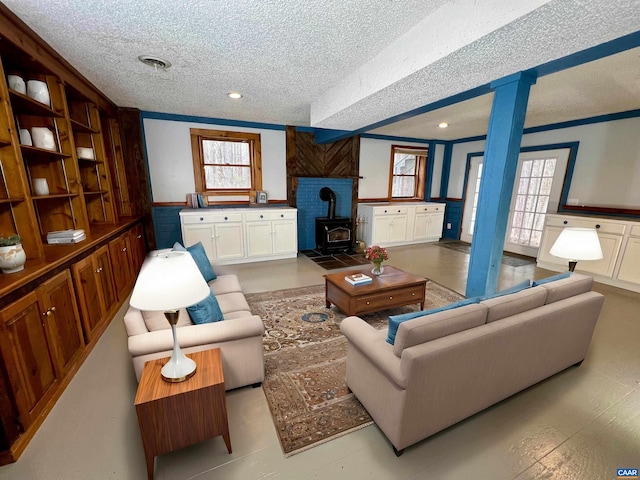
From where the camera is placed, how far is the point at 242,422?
5.46ft

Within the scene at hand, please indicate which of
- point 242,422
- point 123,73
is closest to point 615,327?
point 242,422

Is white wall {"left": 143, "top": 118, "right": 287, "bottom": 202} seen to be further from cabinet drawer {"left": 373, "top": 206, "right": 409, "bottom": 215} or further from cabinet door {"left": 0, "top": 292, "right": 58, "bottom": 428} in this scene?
cabinet door {"left": 0, "top": 292, "right": 58, "bottom": 428}

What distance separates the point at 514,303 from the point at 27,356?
2.91 meters

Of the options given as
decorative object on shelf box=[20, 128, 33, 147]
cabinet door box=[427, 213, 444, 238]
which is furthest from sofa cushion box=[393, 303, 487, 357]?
cabinet door box=[427, 213, 444, 238]

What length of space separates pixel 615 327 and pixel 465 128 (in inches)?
153

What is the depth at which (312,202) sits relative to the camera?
220 inches

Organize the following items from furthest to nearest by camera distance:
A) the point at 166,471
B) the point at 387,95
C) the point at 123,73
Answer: the point at 123,73 → the point at 387,95 → the point at 166,471

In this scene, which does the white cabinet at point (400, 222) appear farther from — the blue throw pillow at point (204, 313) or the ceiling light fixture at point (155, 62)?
the blue throw pillow at point (204, 313)

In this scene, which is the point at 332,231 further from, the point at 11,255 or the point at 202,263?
the point at 11,255

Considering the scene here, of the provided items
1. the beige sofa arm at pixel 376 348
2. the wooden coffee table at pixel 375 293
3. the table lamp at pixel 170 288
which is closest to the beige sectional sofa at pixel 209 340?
the table lamp at pixel 170 288

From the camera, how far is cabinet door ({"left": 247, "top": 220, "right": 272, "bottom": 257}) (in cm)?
471

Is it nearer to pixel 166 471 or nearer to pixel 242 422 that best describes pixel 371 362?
pixel 242 422

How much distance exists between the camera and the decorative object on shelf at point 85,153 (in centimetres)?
301

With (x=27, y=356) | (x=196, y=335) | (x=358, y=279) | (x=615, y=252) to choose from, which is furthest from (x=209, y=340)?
(x=615, y=252)
